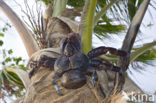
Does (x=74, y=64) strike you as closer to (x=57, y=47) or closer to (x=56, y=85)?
(x=56, y=85)

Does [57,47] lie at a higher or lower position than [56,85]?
higher

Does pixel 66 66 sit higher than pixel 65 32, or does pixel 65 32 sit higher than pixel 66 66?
pixel 65 32

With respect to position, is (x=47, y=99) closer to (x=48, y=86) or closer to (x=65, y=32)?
(x=48, y=86)

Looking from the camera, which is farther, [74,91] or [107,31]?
[107,31]

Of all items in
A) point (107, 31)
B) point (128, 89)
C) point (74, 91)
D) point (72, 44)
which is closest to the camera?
point (74, 91)

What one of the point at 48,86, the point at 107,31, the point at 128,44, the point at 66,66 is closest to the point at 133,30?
the point at 128,44

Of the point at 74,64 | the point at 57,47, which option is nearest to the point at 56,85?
the point at 74,64

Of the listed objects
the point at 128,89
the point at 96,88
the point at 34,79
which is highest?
the point at 34,79

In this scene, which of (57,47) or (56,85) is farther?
(57,47)
